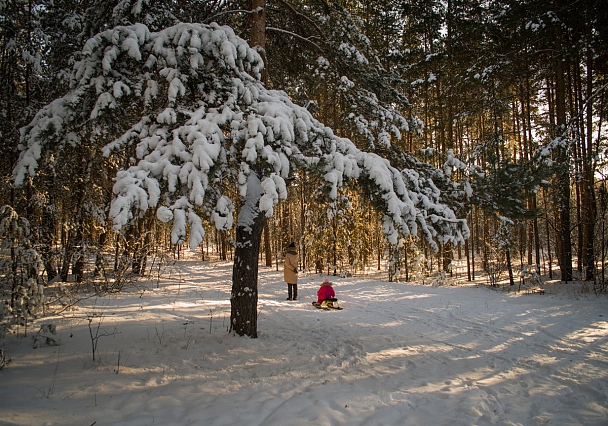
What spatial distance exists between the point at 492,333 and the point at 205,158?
7.33 m

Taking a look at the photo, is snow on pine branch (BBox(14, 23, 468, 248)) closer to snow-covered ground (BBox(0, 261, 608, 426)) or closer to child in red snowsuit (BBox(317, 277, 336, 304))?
snow-covered ground (BBox(0, 261, 608, 426))

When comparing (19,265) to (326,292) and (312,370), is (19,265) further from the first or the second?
(326,292)

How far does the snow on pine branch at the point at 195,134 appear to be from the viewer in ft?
11.3

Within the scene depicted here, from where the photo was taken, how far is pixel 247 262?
18.7 feet

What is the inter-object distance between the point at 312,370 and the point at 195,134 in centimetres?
397

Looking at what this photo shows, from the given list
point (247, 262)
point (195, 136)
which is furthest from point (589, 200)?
point (195, 136)

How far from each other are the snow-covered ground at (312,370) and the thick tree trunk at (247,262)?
0.35 meters

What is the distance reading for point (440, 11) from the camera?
1330 cm

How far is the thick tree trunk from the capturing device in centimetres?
555

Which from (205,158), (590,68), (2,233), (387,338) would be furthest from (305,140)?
(590,68)

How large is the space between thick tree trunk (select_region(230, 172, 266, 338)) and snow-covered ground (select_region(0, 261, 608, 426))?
0.35 m

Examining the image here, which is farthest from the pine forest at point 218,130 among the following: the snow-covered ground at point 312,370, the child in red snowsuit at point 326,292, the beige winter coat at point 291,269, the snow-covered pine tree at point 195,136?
the beige winter coat at point 291,269

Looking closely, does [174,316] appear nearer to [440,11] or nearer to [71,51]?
[71,51]

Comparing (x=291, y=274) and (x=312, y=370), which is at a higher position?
(x=291, y=274)
